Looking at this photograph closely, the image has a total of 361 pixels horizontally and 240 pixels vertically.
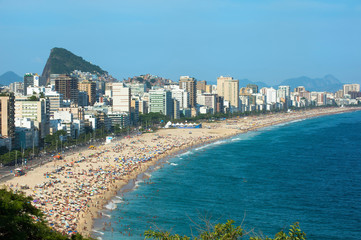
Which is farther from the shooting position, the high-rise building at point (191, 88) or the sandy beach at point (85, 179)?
the high-rise building at point (191, 88)

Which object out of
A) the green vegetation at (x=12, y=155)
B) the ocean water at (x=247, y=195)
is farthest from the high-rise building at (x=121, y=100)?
the green vegetation at (x=12, y=155)

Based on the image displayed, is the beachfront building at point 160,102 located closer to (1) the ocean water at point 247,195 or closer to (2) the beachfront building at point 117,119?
(2) the beachfront building at point 117,119

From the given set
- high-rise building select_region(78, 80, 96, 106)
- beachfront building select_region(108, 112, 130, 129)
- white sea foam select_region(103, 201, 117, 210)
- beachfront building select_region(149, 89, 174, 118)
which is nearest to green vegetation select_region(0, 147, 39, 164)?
white sea foam select_region(103, 201, 117, 210)

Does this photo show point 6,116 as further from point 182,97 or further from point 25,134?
point 182,97

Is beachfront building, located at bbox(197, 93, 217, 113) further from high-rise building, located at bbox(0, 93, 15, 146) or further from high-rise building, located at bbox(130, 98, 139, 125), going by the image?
high-rise building, located at bbox(0, 93, 15, 146)

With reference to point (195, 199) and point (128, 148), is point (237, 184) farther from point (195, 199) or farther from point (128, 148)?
point (128, 148)

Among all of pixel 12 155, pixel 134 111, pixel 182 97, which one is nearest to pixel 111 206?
pixel 12 155
